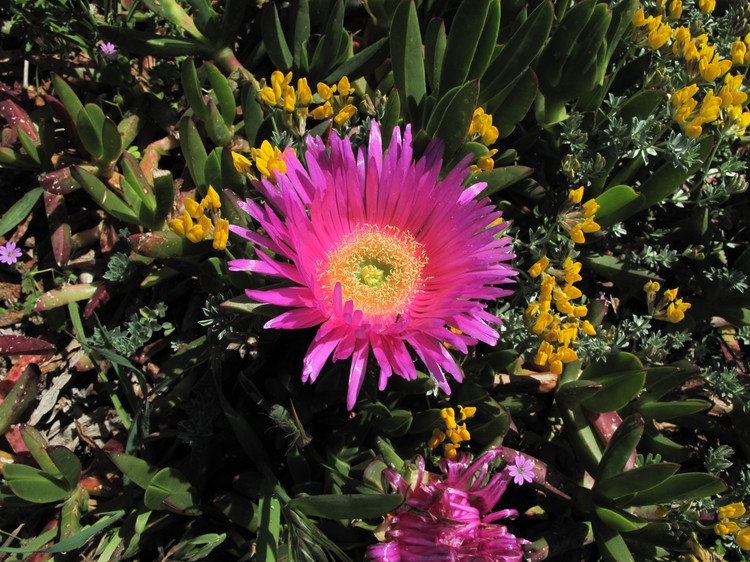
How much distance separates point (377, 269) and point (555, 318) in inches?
19.7

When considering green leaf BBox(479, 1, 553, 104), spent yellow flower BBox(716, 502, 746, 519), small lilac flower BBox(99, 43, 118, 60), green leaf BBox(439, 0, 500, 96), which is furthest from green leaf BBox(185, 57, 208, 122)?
spent yellow flower BBox(716, 502, 746, 519)

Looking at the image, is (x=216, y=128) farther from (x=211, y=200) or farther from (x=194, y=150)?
(x=211, y=200)

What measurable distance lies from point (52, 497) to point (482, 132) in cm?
141

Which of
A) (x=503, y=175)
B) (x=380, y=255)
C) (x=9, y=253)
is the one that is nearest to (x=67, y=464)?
(x=9, y=253)

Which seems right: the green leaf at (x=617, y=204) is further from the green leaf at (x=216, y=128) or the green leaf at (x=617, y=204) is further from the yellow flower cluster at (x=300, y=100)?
the green leaf at (x=216, y=128)

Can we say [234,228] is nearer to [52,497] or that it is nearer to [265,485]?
[265,485]

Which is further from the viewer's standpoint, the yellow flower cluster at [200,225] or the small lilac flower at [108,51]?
the small lilac flower at [108,51]

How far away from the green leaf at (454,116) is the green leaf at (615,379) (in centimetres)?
71

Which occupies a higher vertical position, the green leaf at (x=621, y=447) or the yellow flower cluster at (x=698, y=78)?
the yellow flower cluster at (x=698, y=78)

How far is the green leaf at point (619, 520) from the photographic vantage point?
5.33ft

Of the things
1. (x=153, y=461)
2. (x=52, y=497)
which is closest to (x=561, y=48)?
(x=153, y=461)

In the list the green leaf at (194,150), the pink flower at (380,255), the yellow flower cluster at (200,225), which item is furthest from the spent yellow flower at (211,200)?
the green leaf at (194,150)

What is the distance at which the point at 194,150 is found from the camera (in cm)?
174

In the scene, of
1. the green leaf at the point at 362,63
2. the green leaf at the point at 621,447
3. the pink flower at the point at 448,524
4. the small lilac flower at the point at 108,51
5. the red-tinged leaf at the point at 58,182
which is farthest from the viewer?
the small lilac flower at the point at 108,51
